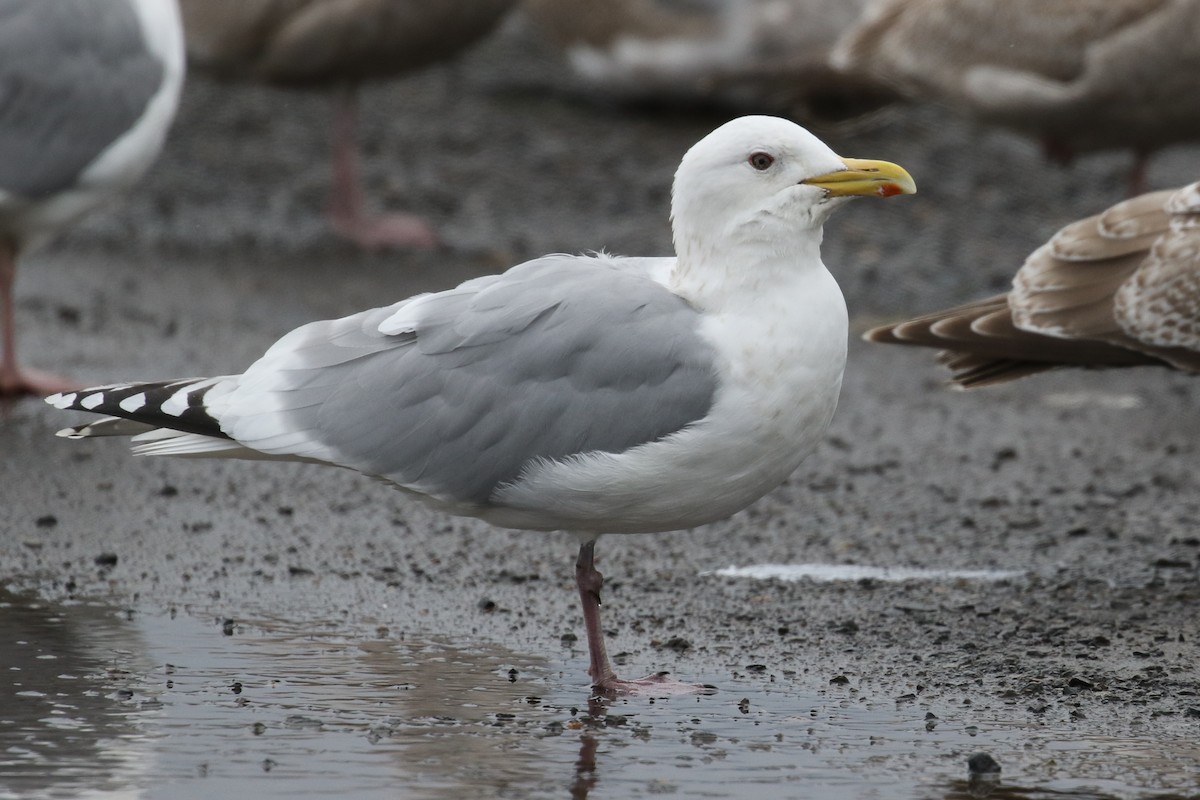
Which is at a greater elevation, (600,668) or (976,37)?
(976,37)

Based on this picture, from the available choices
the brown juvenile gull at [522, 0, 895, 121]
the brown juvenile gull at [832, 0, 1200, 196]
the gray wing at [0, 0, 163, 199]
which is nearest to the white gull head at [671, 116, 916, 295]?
the gray wing at [0, 0, 163, 199]

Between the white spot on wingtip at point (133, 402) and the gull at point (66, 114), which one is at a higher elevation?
the gull at point (66, 114)

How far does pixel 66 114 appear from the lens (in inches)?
275

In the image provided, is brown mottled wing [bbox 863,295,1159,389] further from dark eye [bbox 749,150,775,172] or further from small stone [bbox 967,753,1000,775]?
small stone [bbox 967,753,1000,775]

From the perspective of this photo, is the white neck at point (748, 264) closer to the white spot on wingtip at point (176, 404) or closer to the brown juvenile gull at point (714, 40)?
the white spot on wingtip at point (176, 404)

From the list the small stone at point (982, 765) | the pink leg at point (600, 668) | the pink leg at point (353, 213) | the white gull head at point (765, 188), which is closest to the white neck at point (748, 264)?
the white gull head at point (765, 188)

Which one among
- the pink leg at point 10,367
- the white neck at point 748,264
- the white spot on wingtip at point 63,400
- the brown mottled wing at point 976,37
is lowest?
the white spot on wingtip at point 63,400

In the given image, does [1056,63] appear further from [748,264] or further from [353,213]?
[748,264]

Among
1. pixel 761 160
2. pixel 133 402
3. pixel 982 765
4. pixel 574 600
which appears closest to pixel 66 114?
pixel 133 402

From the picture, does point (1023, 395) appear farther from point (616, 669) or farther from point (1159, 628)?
point (616, 669)

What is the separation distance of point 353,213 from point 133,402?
18.0 ft

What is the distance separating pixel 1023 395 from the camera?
25.1 feet

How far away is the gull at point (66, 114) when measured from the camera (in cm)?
691

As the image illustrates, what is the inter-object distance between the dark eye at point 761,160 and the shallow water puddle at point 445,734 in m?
1.22
